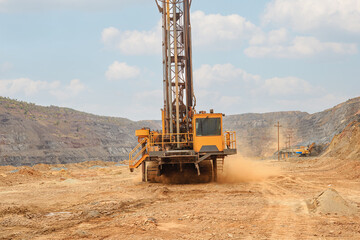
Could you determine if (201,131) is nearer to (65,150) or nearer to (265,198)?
(265,198)

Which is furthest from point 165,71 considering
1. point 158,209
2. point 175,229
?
point 175,229

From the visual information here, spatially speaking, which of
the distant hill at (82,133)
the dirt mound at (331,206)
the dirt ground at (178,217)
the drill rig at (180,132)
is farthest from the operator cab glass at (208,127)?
the distant hill at (82,133)

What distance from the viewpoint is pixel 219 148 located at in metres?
19.6

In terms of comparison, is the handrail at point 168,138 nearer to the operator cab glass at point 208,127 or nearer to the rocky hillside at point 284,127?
the operator cab glass at point 208,127

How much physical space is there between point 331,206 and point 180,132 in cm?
1242

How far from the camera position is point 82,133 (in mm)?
77688

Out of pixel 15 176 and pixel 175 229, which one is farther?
pixel 15 176

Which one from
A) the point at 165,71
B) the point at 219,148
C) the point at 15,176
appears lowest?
the point at 15,176

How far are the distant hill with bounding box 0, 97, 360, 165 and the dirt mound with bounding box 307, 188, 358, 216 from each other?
47052 mm

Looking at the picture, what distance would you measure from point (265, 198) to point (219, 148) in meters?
6.08

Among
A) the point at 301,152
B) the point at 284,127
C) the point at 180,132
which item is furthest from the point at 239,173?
the point at 284,127

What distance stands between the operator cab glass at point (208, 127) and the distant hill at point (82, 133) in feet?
128

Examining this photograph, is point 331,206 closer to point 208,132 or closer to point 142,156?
point 208,132

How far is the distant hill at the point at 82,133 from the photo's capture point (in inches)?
2271
